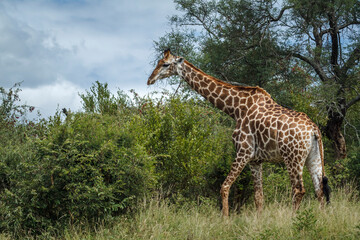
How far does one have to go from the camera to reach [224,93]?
30.0ft

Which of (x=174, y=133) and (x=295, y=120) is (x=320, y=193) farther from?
(x=174, y=133)

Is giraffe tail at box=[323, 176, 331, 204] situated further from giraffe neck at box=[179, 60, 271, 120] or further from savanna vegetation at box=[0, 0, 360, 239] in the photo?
giraffe neck at box=[179, 60, 271, 120]

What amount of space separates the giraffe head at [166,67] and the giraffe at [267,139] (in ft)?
3.28

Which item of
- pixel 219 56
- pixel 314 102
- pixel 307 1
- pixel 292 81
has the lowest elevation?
pixel 314 102

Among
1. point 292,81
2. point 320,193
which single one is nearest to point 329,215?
point 320,193

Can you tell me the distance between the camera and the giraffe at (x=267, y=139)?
26.2 ft

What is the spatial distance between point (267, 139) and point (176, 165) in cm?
267

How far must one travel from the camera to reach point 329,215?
25.0 feet

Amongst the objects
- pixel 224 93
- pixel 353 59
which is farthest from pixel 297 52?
pixel 224 93

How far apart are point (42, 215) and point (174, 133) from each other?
400 cm

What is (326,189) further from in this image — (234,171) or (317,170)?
(234,171)

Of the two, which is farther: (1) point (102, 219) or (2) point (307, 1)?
(2) point (307, 1)

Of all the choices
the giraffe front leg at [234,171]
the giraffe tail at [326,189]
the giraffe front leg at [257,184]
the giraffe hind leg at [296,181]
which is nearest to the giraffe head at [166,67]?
the giraffe front leg at [234,171]

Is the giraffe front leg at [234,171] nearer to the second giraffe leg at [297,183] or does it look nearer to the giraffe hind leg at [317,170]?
the second giraffe leg at [297,183]
